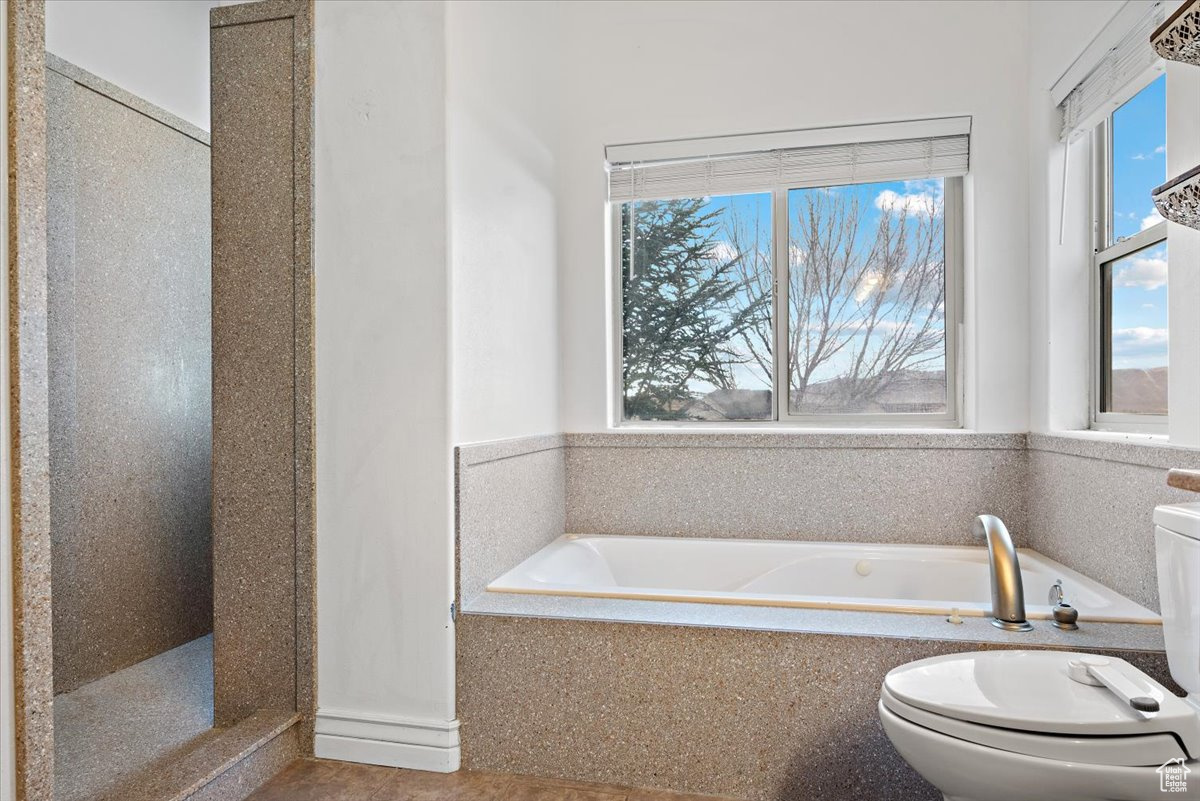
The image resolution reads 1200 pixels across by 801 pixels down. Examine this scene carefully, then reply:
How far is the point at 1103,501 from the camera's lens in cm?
203

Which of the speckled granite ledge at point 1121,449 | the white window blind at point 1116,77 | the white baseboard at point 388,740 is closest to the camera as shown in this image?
the speckled granite ledge at point 1121,449

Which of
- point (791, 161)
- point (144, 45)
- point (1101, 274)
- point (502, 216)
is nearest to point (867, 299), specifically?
point (791, 161)

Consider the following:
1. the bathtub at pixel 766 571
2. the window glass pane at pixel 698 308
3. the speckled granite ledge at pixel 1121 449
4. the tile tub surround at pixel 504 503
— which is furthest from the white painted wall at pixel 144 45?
the speckled granite ledge at pixel 1121 449

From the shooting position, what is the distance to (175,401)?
2.79 meters

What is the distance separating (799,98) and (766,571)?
172 centimetres

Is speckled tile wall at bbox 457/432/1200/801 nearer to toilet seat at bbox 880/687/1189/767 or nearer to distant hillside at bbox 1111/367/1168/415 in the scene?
→ distant hillside at bbox 1111/367/1168/415

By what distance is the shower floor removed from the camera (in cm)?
175

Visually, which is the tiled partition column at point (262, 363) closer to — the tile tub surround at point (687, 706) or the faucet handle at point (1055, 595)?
the tile tub surround at point (687, 706)

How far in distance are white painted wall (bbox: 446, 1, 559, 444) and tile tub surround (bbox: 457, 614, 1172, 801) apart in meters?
0.67

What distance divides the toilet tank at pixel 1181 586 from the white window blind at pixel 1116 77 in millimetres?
1149

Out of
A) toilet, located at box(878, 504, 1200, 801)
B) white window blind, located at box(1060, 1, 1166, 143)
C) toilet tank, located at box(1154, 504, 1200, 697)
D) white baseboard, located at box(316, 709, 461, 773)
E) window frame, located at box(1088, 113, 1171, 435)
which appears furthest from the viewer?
window frame, located at box(1088, 113, 1171, 435)

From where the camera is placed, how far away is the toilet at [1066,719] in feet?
3.84

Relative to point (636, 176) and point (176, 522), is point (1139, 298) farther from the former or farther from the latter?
point (176, 522)

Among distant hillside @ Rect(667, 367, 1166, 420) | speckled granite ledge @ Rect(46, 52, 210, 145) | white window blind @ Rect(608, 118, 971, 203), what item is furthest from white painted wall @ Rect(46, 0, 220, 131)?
distant hillside @ Rect(667, 367, 1166, 420)
